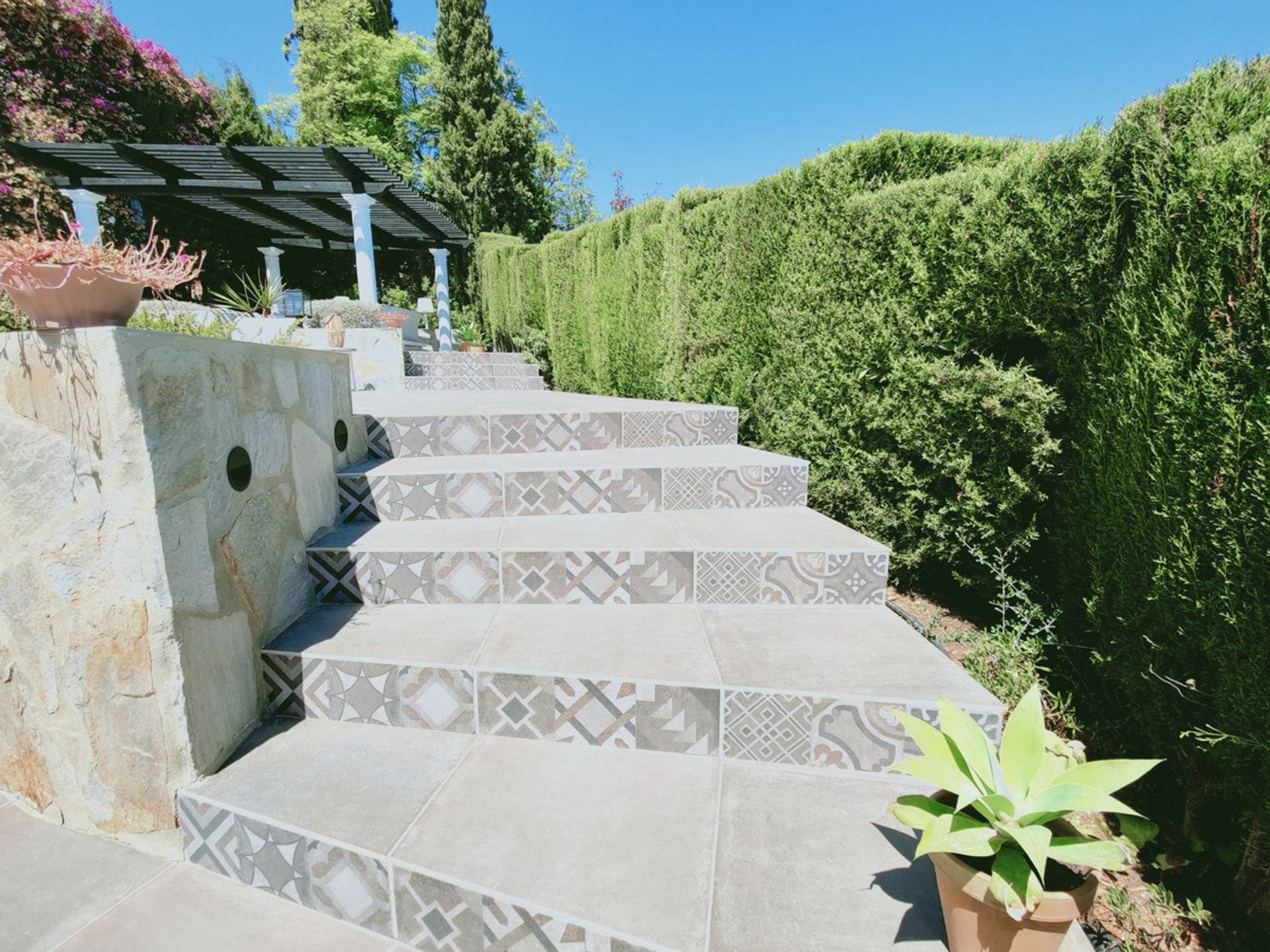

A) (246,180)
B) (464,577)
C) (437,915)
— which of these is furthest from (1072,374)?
(246,180)

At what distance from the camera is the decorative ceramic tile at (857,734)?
1.63 meters

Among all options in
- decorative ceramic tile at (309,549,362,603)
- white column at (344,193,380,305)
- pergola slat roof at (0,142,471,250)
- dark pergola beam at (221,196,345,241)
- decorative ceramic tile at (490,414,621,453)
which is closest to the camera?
decorative ceramic tile at (309,549,362,603)

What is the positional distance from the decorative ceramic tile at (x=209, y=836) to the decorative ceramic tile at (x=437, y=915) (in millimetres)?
530

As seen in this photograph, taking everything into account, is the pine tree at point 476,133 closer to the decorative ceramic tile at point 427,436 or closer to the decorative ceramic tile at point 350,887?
the decorative ceramic tile at point 427,436

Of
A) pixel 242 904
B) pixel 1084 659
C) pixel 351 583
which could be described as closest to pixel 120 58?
pixel 351 583

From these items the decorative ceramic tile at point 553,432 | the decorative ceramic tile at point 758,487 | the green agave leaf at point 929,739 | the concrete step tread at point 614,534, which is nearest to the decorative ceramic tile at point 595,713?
the concrete step tread at point 614,534

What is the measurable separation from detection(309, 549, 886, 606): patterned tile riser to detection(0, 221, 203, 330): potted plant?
117 cm

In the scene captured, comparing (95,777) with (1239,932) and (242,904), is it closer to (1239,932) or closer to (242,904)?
(242,904)

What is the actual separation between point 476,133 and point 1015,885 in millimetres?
18890

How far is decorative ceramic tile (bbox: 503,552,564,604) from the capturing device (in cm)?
230

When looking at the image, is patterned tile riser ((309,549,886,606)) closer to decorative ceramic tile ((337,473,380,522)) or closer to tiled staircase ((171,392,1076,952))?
tiled staircase ((171,392,1076,952))

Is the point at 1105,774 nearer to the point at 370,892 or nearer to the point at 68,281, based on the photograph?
the point at 370,892

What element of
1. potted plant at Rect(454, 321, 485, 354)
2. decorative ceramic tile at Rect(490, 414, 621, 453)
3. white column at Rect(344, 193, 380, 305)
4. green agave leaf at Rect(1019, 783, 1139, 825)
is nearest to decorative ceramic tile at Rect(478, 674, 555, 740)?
green agave leaf at Rect(1019, 783, 1139, 825)

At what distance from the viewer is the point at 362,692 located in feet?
6.03
